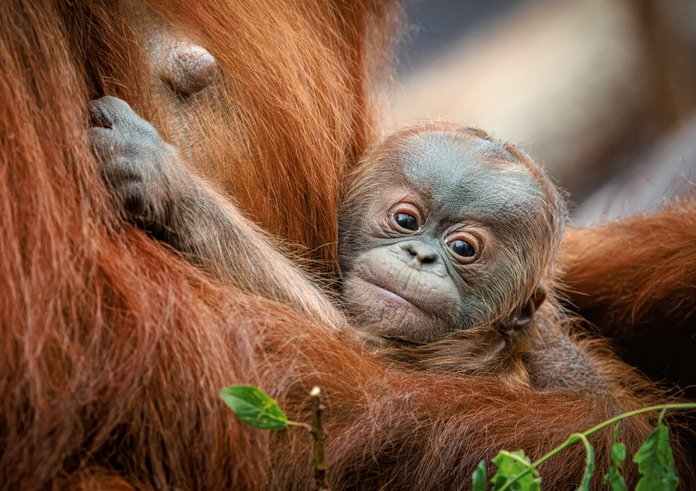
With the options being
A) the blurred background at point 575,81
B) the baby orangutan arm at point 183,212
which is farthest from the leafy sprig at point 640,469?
the blurred background at point 575,81

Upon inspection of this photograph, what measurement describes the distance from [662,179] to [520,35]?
115cm

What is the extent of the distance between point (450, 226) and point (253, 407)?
3.20 feet

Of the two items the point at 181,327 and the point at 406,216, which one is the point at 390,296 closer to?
the point at 406,216

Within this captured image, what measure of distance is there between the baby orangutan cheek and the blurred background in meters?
2.27

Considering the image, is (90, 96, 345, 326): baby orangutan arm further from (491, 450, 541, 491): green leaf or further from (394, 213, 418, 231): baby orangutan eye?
(491, 450, 541, 491): green leaf

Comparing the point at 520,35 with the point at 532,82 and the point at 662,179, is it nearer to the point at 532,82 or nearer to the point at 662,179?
the point at 532,82

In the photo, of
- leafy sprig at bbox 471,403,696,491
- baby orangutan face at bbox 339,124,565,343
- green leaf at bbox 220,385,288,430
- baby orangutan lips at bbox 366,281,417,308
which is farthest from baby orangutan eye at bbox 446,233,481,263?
green leaf at bbox 220,385,288,430

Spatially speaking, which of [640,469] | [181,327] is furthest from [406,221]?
[640,469]

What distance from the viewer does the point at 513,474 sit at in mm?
1439

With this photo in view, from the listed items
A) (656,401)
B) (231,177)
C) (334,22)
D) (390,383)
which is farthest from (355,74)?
(656,401)

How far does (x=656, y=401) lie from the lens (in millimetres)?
2332

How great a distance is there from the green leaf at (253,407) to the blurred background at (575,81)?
309 centimetres

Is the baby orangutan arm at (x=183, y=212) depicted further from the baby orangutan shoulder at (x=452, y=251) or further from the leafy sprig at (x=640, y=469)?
the leafy sprig at (x=640, y=469)

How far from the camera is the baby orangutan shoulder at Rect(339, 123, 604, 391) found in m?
2.06
